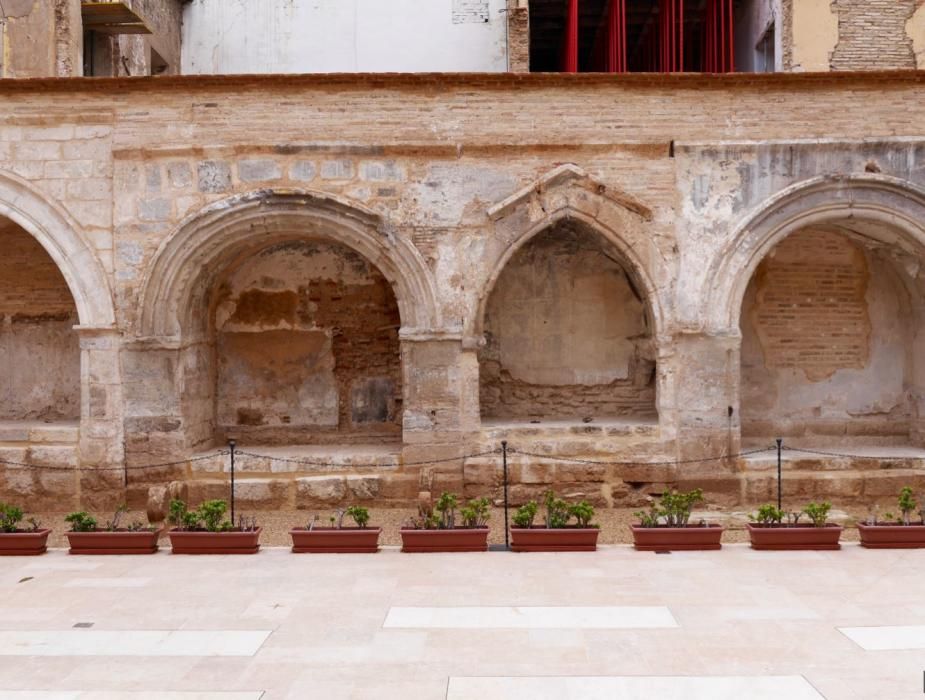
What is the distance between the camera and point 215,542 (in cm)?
827

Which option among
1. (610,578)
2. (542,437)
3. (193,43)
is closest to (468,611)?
(610,578)

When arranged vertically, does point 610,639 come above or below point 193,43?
below

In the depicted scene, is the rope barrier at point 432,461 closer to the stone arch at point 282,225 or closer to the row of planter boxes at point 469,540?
the stone arch at point 282,225

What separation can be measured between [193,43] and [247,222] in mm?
7671

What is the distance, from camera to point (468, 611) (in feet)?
21.3

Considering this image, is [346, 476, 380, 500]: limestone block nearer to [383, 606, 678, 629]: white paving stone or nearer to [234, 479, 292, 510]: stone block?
[234, 479, 292, 510]: stone block

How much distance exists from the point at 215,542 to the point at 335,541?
41.9 inches

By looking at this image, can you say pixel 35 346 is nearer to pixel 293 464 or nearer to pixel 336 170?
pixel 293 464

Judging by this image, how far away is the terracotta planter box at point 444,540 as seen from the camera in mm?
8234

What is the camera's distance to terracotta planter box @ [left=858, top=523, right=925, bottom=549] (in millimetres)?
8117

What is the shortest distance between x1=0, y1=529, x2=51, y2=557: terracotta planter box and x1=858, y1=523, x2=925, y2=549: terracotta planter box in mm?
7361

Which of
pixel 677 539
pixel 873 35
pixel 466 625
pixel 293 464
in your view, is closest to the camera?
pixel 466 625

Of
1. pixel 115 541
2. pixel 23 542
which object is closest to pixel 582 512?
pixel 115 541

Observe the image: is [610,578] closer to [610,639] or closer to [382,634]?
[610,639]
